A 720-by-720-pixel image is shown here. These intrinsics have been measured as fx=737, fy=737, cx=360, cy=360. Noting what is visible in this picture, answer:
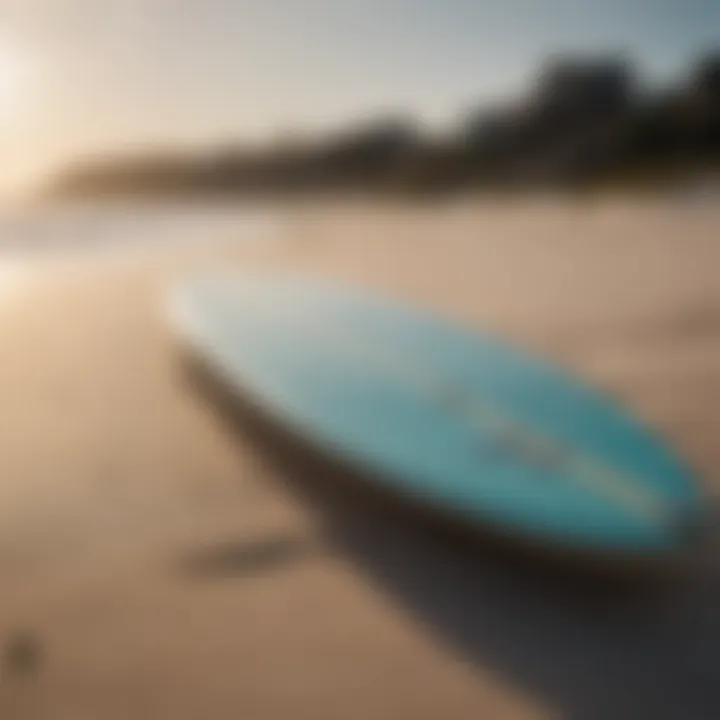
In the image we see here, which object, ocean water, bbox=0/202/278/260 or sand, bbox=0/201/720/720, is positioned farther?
ocean water, bbox=0/202/278/260

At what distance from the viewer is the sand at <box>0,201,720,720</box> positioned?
1.90 ft

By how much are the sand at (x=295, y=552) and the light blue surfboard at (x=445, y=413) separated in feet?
0.17

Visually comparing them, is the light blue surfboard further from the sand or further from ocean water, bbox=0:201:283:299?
ocean water, bbox=0:201:283:299

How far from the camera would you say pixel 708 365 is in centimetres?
92

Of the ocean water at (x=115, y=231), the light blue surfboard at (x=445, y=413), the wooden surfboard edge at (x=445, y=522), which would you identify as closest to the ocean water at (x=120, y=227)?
the ocean water at (x=115, y=231)

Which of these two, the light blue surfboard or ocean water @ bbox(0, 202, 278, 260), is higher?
ocean water @ bbox(0, 202, 278, 260)

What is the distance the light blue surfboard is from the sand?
5cm

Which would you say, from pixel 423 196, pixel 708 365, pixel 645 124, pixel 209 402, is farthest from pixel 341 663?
pixel 645 124

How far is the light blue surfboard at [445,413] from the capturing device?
65 centimetres

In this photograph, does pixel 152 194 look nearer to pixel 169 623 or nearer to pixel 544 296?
pixel 544 296

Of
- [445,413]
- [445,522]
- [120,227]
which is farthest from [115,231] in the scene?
[445,522]

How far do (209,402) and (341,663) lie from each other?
413mm

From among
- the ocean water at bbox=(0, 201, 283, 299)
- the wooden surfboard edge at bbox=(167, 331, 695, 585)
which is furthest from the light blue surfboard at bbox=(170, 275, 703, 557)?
the ocean water at bbox=(0, 201, 283, 299)

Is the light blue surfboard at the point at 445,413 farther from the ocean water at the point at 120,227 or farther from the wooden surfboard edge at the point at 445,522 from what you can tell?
the ocean water at the point at 120,227
